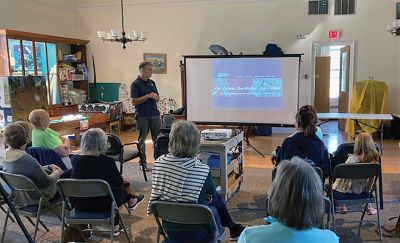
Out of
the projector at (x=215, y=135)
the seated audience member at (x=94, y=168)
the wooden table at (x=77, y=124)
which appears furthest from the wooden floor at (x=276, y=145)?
the seated audience member at (x=94, y=168)

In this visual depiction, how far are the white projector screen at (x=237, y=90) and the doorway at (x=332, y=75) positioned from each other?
130 inches

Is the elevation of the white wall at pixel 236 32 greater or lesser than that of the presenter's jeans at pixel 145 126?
greater

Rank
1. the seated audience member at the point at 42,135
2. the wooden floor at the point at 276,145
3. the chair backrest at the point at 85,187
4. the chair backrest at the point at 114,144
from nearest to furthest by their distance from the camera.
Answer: the chair backrest at the point at 85,187 → the seated audience member at the point at 42,135 → the chair backrest at the point at 114,144 → the wooden floor at the point at 276,145

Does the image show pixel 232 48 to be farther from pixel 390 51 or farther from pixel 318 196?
pixel 318 196

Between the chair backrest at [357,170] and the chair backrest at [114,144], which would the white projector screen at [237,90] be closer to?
the chair backrest at [114,144]

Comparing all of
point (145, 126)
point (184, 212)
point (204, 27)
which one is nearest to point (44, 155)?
point (184, 212)

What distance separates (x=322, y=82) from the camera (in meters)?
10.2

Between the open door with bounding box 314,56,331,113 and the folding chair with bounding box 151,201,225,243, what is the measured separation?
873 cm

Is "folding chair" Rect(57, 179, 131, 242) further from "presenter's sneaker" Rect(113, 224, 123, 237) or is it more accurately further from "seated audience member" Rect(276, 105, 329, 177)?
"seated audience member" Rect(276, 105, 329, 177)

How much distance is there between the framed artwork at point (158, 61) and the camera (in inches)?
346

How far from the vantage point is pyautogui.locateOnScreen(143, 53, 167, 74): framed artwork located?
8.79 m

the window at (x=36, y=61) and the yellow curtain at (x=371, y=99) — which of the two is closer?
the window at (x=36, y=61)

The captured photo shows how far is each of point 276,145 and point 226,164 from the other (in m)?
3.49

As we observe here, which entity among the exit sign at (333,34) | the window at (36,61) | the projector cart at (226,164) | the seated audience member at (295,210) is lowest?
the projector cart at (226,164)
